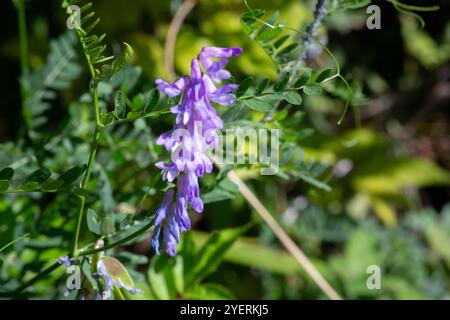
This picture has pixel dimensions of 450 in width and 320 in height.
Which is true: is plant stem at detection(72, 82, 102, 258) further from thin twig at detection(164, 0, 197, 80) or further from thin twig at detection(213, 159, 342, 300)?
thin twig at detection(164, 0, 197, 80)

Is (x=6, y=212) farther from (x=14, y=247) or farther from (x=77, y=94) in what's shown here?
(x=77, y=94)

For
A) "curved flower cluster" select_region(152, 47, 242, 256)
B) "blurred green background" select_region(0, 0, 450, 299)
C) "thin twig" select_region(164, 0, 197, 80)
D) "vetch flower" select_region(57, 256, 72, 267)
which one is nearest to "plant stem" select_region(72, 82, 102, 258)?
"vetch flower" select_region(57, 256, 72, 267)

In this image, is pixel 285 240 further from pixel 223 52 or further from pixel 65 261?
pixel 223 52
